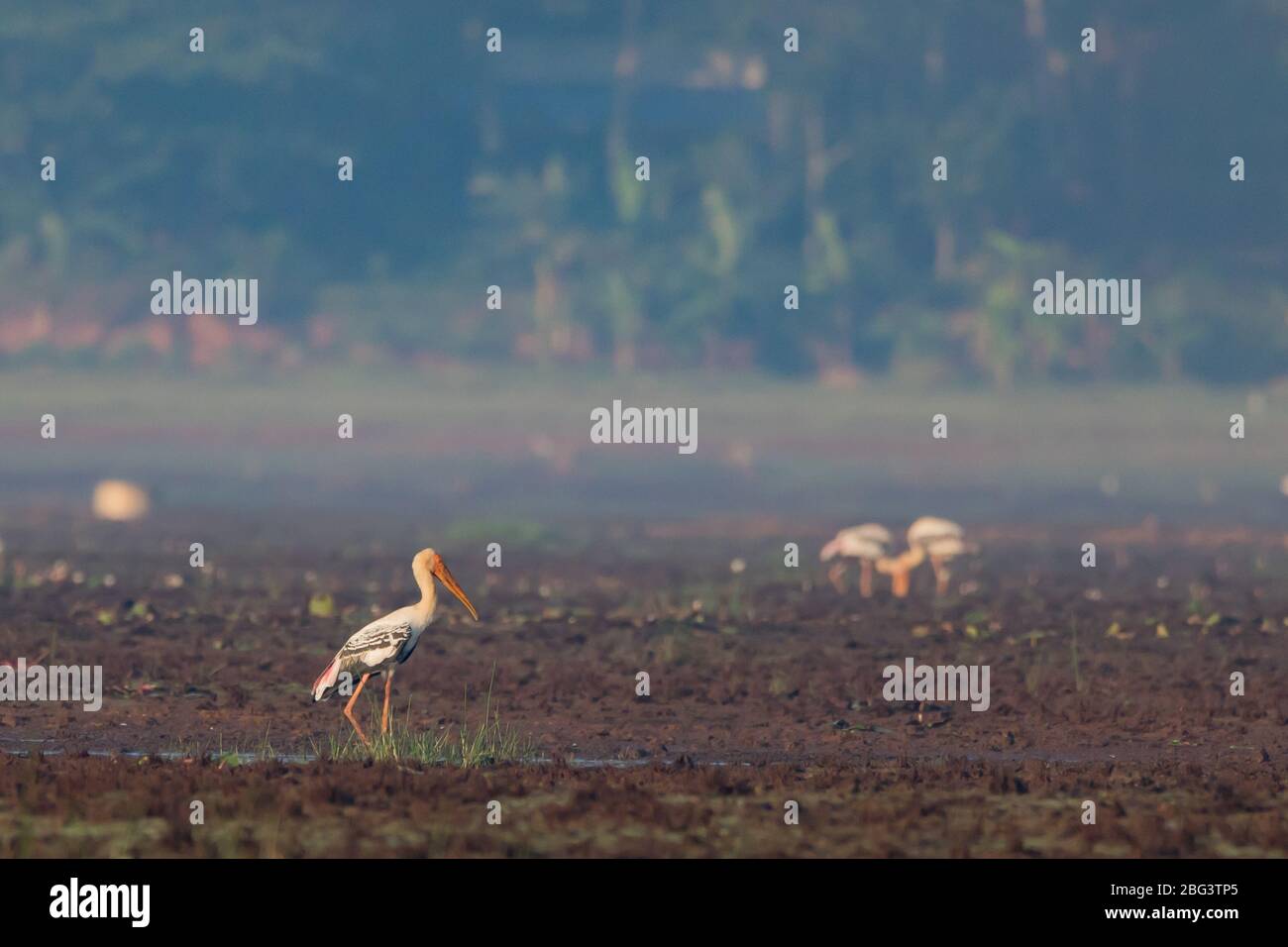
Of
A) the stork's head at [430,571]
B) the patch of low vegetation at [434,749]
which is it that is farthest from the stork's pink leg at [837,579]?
the stork's head at [430,571]

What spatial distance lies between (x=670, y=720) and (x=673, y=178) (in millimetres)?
150006

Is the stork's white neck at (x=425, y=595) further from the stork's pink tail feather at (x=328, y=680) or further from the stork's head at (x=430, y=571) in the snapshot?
the stork's pink tail feather at (x=328, y=680)

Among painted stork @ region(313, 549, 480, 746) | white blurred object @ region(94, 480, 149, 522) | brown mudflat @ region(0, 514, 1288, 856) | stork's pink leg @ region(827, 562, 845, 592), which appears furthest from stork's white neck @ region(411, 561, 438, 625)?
white blurred object @ region(94, 480, 149, 522)

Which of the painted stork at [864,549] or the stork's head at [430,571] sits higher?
the painted stork at [864,549]

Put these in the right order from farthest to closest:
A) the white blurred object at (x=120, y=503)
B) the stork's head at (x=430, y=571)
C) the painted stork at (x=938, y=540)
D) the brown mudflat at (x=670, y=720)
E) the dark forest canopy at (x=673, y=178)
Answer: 1. the dark forest canopy at (x=673, y=178)
2. the white blurred object at (x=120, y=503)
3. the painted stork at (x=938, y=540)
4. the stork's head at (x=430, y=571)
5. the brown mudflat at (x=670, y=720)

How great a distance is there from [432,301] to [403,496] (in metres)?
37.2

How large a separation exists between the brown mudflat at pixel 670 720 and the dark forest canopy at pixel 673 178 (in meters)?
109

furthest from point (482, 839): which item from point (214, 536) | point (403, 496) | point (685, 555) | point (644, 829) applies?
point (403, 496)

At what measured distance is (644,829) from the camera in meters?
20.5

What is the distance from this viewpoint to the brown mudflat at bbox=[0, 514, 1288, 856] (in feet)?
67.1

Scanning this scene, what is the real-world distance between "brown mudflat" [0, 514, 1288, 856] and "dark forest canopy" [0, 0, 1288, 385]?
109 m

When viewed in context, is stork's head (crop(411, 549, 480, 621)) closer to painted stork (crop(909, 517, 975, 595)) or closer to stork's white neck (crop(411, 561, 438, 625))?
stork's white neck (crop(411, 561, 438, 625))

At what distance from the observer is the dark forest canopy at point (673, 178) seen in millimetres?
165875

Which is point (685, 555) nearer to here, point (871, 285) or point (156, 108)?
point (871, 285)
